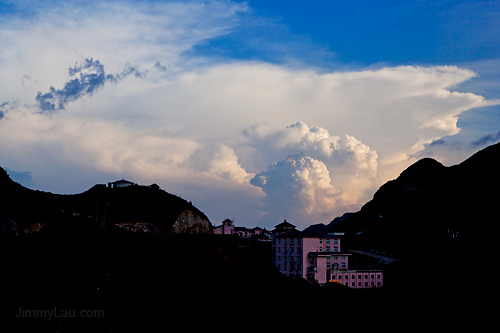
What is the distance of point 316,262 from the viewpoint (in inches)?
4090

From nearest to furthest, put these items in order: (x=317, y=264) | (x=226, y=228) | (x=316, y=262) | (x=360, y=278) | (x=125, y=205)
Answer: (x=317, y=264) → (x=316, y=262) → (x=360, y=278) → (x=125, y=205) → (x=226, y=228)

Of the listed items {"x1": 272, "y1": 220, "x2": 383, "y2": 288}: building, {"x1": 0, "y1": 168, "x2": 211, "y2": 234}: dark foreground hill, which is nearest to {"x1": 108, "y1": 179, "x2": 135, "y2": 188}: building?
{"x1": 0, "y1": 168, "x2": 211, "y2": 234}: dark foreground hill

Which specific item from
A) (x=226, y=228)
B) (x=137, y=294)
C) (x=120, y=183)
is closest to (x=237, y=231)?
(x=226, y=228)

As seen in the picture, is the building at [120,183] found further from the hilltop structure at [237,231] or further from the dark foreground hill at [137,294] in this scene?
the dark foreground hill at [137,294]

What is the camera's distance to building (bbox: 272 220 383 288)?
10319 cm

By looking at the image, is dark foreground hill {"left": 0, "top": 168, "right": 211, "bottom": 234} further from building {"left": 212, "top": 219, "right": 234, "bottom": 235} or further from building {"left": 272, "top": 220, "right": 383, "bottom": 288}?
building {"left": 272, "top": 220, "right": 383, "bottom": 288}

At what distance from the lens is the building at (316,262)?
10319cm

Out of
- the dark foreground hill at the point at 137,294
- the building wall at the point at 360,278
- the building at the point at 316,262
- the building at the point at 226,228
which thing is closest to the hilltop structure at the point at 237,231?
the building at the point at 226,228

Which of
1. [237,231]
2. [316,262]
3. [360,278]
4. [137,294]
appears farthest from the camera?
[237,231]

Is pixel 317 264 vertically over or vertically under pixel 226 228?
under

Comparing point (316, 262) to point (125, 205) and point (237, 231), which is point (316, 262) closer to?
point (125, 205)

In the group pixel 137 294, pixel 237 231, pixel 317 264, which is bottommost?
pixel 317 264

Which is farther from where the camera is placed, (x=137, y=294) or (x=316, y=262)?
(x=316, y=262)

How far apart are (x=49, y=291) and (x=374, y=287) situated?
85.6 meters
